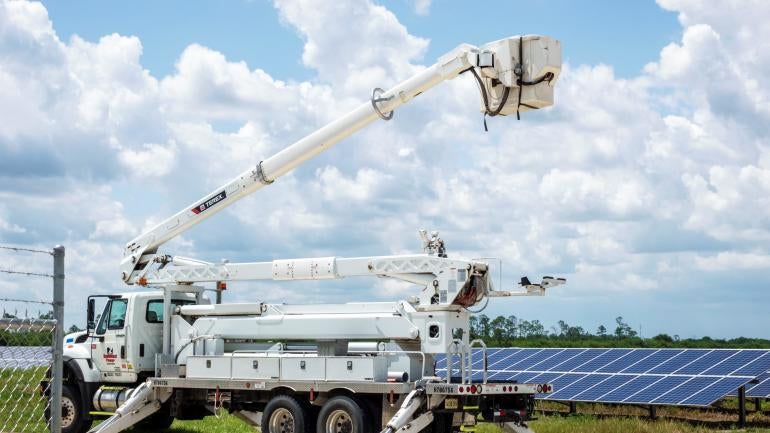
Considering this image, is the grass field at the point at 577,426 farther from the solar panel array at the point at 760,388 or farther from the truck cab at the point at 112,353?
the truck cab at the point at 112,353

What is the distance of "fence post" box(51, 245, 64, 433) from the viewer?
295 inches

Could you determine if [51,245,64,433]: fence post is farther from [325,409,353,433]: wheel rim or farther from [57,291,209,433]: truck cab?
[57,291,209,433]: truck cab

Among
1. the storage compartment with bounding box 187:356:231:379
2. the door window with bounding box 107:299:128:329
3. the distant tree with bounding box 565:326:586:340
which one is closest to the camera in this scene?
the storage compartment with bounding box 187:356:231:379

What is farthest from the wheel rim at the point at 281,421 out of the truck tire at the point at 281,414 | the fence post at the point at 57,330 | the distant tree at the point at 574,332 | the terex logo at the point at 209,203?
the distant tree at the point at 574,332

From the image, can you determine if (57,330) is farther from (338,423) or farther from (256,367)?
(256,367)

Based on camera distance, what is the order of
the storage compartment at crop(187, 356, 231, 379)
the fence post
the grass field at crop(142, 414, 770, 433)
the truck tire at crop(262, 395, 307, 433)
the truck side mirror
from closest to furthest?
the fence post < the truck tire at crop(262, 395, 307, 433) < the storage compartment at crop(187, 356, 231, 379) < the grass field at crop(142, 414, 770, 433) < the truck side mirror

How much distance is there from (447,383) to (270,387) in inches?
136

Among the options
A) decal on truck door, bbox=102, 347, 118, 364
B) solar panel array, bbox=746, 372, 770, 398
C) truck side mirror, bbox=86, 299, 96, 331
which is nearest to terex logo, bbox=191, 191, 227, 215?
truck side mirror, bbox=86, 299, 96, 331

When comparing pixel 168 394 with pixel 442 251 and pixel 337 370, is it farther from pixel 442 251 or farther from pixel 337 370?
pixel 442 251

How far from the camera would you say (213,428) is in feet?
71.8

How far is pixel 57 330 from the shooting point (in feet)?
25.2

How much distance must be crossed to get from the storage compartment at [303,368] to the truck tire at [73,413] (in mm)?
5567

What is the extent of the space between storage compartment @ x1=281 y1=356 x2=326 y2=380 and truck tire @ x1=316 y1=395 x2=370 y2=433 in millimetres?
560

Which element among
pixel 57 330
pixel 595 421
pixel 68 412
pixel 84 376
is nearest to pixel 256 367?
pixel 84 376
